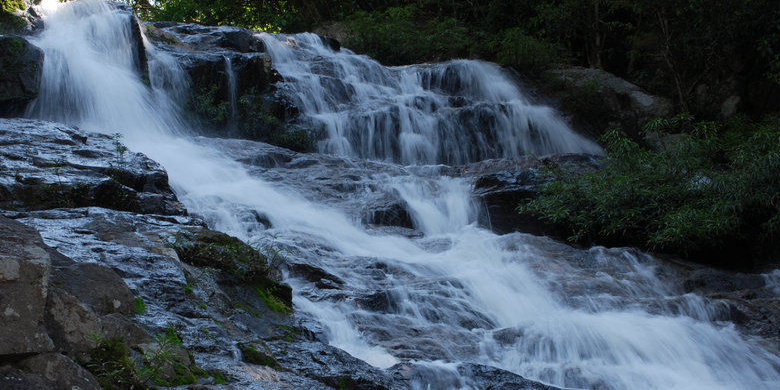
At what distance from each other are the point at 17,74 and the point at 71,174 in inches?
186

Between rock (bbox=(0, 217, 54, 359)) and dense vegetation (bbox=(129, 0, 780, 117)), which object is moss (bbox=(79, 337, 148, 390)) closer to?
rock (bbox=(0, 217, 54, 359))

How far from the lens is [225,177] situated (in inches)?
396

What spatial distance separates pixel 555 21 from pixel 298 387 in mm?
18470

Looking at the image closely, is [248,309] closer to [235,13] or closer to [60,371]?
[60,371]

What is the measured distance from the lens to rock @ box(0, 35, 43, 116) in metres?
9.95

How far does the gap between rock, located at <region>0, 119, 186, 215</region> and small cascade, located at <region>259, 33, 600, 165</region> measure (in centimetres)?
643

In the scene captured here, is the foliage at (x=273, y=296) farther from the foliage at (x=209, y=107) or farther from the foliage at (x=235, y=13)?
the foliage at (x=235, y=13)

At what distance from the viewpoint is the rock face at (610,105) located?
17078mm

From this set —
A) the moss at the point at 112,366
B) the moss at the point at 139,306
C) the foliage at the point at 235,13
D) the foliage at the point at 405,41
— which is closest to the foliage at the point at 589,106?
the foliage at the point at 405,41

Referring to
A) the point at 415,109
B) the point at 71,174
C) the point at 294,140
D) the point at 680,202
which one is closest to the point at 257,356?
the point at 71,174

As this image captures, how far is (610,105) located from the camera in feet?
56.9

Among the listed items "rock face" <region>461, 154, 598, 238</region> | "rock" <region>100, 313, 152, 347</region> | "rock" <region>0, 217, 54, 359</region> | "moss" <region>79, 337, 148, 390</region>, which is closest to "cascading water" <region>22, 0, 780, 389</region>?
"rock face" <region>461, 154, 598, 238</region>

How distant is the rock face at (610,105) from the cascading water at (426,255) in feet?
4.03

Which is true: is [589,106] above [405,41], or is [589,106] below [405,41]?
below
